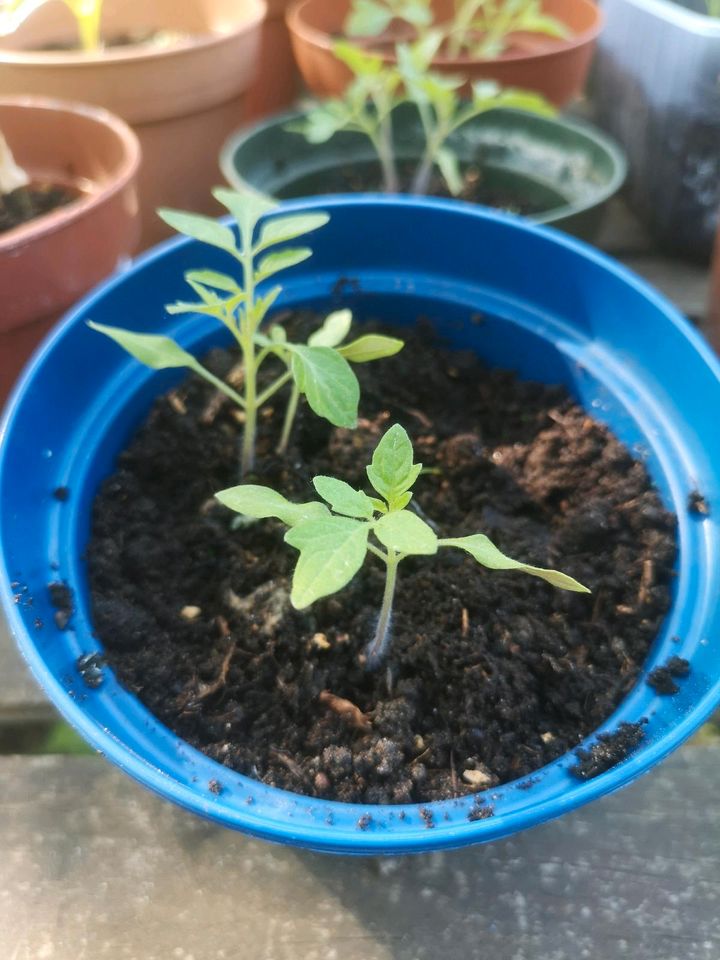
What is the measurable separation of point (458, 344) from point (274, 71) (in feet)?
3.83

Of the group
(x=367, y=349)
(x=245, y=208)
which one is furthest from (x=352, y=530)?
(x=245, y=208)

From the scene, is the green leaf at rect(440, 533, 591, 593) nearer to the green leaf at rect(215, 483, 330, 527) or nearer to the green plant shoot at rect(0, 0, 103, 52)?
the green leaf at rect(215, 483, 330, 527)

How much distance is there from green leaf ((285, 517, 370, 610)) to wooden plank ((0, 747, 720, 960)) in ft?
1.10

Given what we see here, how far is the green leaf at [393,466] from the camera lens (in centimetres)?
57

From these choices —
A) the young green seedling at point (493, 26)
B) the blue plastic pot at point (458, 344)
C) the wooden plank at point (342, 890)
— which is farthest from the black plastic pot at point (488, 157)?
the wooden plank at point (342, 890)

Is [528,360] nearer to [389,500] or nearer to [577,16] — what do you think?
[389,500]

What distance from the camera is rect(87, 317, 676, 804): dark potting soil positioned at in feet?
2.05

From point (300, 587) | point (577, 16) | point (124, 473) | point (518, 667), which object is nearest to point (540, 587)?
point (518, 667)

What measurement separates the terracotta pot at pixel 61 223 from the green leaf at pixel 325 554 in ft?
1.89

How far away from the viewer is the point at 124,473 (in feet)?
2.65

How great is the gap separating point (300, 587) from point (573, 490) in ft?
1.46

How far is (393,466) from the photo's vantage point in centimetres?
57

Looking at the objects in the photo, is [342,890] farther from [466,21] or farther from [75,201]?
[466,21]

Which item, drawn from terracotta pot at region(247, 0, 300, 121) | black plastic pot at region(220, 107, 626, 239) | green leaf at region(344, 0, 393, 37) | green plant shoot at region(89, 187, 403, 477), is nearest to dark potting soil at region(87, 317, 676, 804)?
green plant shoot at region(89, 187, 403, 477)
